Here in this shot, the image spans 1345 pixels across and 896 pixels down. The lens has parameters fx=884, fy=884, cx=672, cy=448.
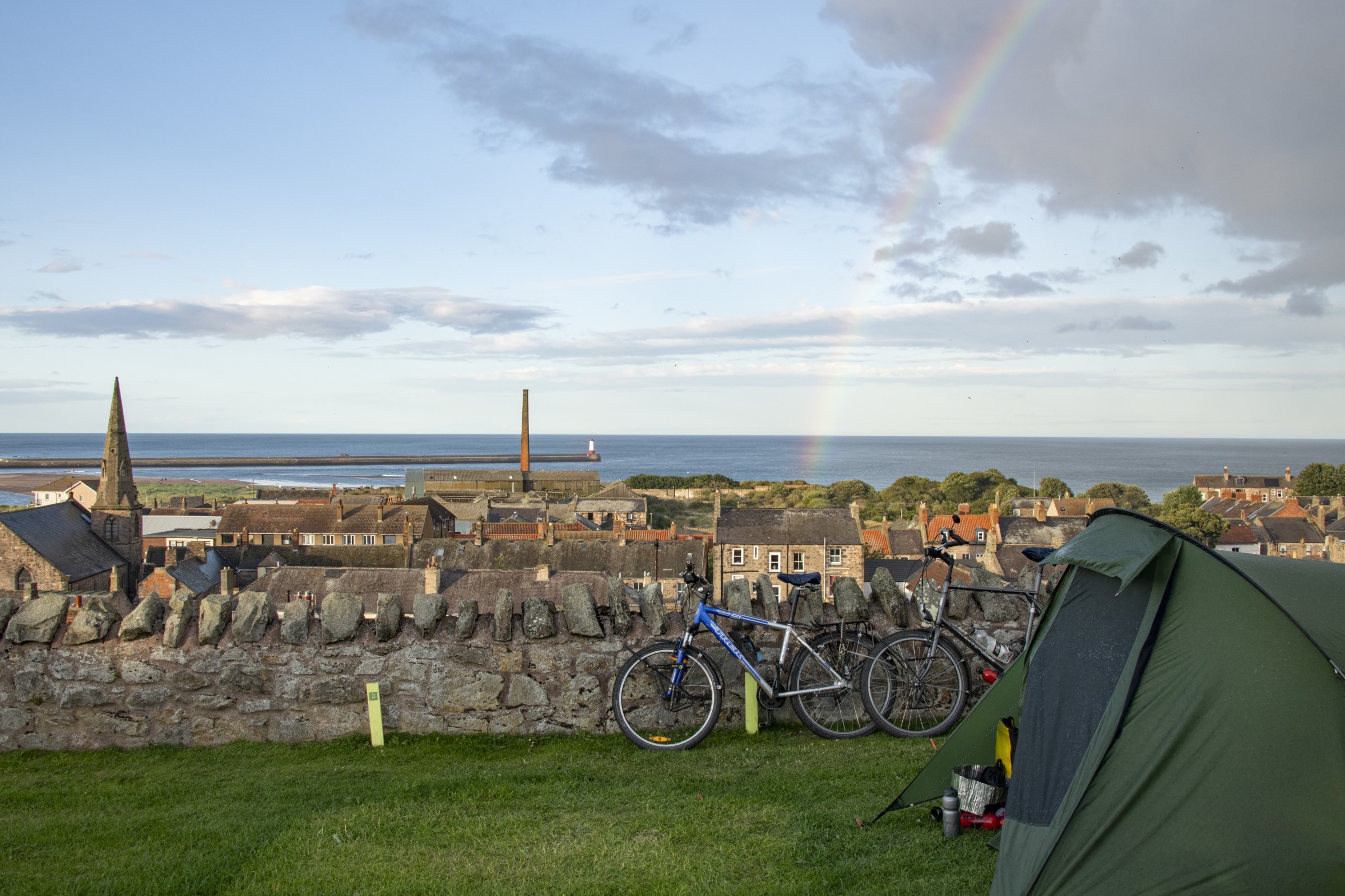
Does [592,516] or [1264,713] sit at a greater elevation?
[1264,713]

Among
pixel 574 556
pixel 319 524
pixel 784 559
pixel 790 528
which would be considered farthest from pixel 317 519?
pixel 790 528

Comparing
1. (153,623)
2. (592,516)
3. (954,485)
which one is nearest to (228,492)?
(592,516)

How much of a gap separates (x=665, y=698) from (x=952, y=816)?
2597 millimetres

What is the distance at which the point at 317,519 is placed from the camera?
57719 mm

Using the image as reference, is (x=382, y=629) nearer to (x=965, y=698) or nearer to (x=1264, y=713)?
(x=965, y=698)

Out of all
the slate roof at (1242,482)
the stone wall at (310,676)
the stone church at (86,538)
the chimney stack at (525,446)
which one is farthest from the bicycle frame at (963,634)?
the chimney stack at (525,446)

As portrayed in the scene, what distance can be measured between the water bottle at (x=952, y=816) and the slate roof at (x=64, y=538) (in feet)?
143

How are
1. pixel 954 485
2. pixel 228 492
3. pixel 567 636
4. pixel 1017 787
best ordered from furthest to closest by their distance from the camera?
pixel 228 492, pixel 954 485, pixel 567 636, pixel 1017 787

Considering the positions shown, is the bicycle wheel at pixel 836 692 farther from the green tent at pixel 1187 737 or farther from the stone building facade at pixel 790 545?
the stone building facade at pixel 790 545

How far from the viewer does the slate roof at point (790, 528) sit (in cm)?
4338

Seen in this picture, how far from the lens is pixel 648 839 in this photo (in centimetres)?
486

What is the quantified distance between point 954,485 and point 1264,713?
9046 cm

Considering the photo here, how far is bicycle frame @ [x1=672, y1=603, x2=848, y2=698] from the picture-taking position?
6.86 m

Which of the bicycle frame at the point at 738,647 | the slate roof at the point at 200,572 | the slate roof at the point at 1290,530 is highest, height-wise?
the bicycle frame at the point at 738,647
